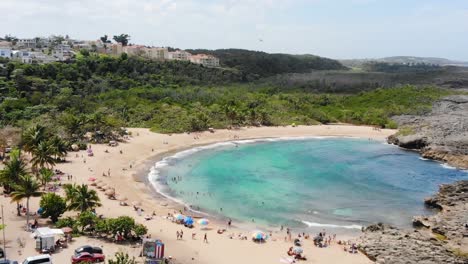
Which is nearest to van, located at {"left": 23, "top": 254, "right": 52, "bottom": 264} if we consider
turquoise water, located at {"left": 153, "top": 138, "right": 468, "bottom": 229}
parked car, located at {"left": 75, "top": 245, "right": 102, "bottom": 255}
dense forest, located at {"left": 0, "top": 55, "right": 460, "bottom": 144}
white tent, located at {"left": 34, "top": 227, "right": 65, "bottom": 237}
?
parked car, located at {"left": 75, "top": 245, "right": 102, "bottom": 255}

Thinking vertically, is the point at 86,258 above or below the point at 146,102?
below

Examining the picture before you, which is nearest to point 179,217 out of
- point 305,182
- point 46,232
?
point 46,232

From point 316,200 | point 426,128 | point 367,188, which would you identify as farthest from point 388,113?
point 316,200

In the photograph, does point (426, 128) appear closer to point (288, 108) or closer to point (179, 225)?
point (288, 108)

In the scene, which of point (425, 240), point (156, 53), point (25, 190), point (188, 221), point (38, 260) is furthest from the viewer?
point (156, 53)

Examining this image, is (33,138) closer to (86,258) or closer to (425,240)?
(86,258)

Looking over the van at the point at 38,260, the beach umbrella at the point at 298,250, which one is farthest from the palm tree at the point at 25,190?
the beach umbrella at the point at 298,250
